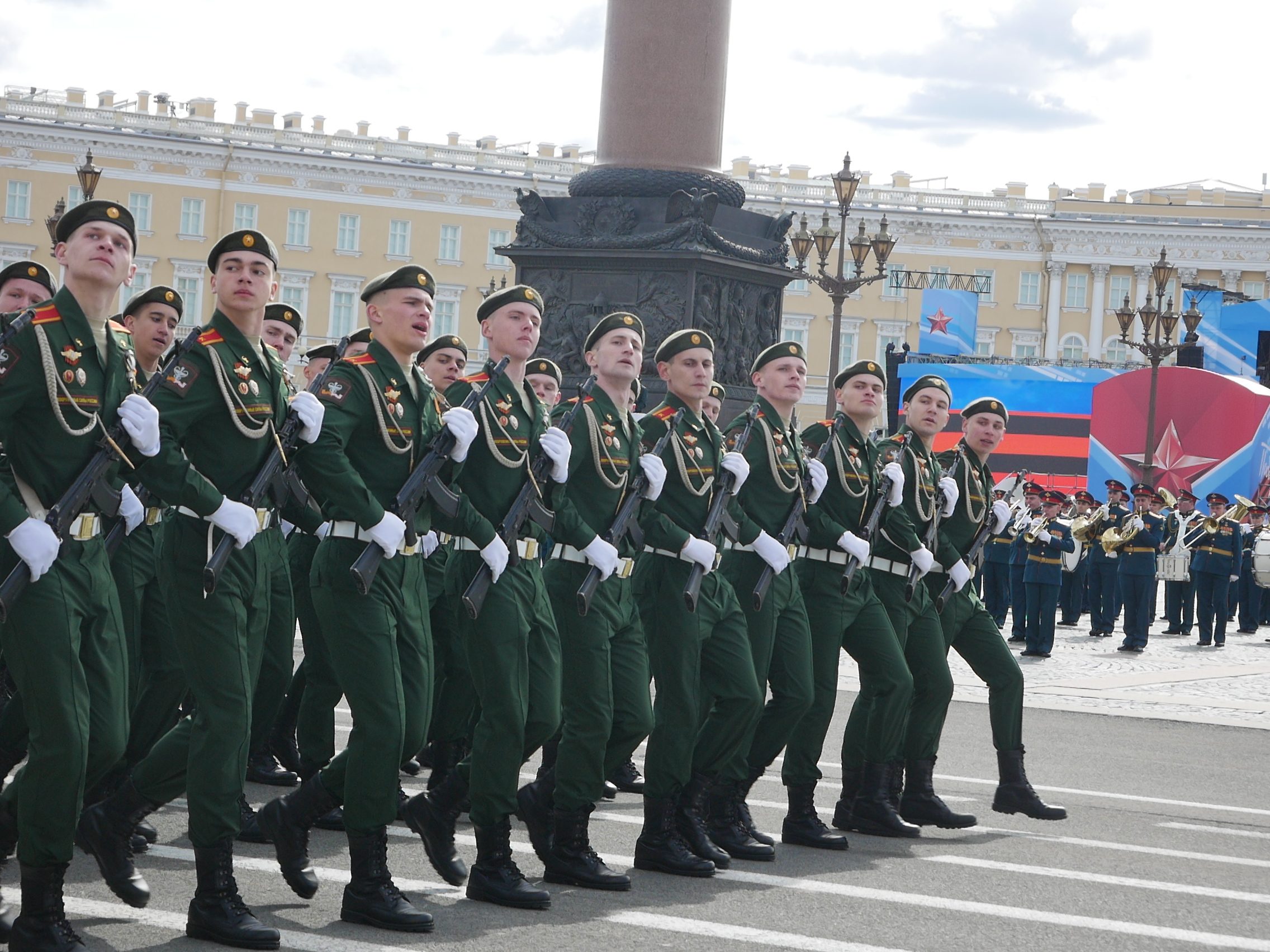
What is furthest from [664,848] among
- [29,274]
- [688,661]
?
[29,274]

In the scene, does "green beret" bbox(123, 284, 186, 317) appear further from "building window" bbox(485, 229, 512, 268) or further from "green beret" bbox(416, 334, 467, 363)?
"building window" bbox(485, 229, 512, 268)

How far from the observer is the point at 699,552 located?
671 centimetres

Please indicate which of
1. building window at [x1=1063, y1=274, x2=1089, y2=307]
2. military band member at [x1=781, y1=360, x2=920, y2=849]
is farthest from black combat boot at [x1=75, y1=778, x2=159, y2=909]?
building window at [x1=1063, y1=274, x2=1089, y2=307]

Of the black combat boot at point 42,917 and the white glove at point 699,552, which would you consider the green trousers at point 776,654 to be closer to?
the white glove at point 699,552

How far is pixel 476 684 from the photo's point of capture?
597 cm

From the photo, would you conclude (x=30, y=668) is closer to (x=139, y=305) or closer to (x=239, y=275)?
(x=239, y=275)

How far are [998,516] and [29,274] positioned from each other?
4.70 m

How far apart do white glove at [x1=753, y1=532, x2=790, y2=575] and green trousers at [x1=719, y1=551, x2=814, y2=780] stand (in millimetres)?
67

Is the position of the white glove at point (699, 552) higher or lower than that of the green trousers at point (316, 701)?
higher

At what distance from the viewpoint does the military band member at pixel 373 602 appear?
17.9 ft

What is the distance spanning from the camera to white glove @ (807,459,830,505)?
304 inches

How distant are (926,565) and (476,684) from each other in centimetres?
272

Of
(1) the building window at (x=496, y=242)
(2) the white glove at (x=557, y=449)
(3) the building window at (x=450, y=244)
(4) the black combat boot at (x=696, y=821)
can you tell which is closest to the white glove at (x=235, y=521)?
(2) the white glove at (x=557, y=449)

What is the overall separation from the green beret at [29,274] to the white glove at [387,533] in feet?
9.05
